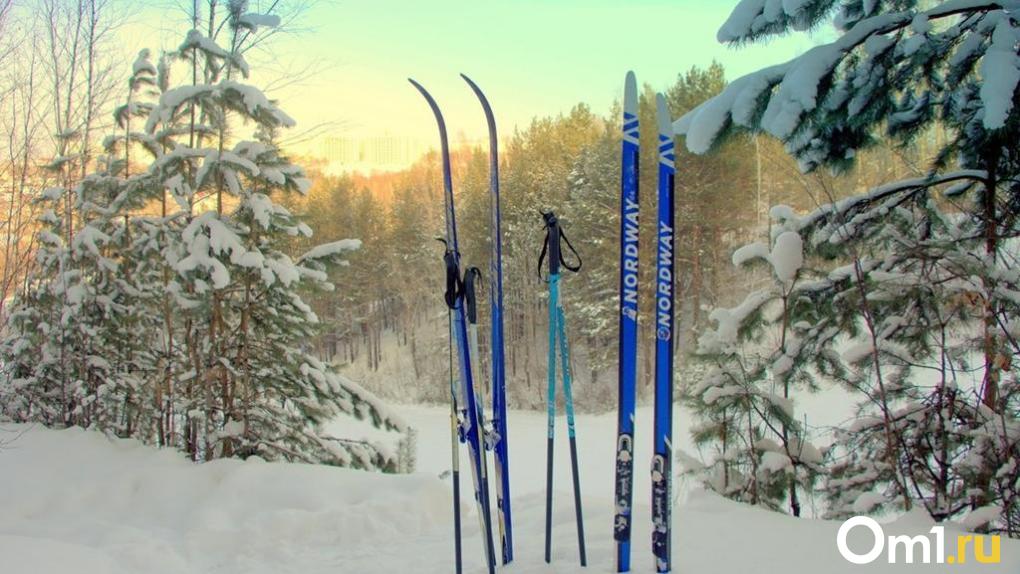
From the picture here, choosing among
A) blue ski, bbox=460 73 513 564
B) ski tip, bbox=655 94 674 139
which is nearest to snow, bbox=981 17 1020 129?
ski tip, bbox=655 94 674 139

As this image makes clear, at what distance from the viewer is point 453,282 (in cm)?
277

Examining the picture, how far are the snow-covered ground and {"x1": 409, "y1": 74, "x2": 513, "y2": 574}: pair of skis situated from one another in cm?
28

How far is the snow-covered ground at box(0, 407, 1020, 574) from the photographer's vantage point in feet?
8.89

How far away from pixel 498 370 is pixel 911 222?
8.51ft

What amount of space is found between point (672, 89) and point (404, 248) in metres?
12.7

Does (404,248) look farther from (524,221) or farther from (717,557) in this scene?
(717,557)

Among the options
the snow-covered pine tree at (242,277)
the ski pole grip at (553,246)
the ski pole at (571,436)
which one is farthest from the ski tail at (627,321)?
the snow-covered pine tree at (242,277)

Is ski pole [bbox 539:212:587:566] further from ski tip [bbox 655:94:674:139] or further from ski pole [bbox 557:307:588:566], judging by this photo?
ski tip [bbox 655:94:674:139]

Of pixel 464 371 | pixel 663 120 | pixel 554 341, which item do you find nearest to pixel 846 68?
pixel 663 120

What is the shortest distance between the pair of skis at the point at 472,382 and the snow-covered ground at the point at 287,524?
0.28 m

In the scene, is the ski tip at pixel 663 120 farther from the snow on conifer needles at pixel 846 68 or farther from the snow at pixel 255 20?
the snow at pixel 255 20

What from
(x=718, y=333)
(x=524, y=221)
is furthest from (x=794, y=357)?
(x=524, y=221)

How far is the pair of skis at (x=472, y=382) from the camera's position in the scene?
9.16 ft

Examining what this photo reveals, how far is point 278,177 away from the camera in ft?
19.0
